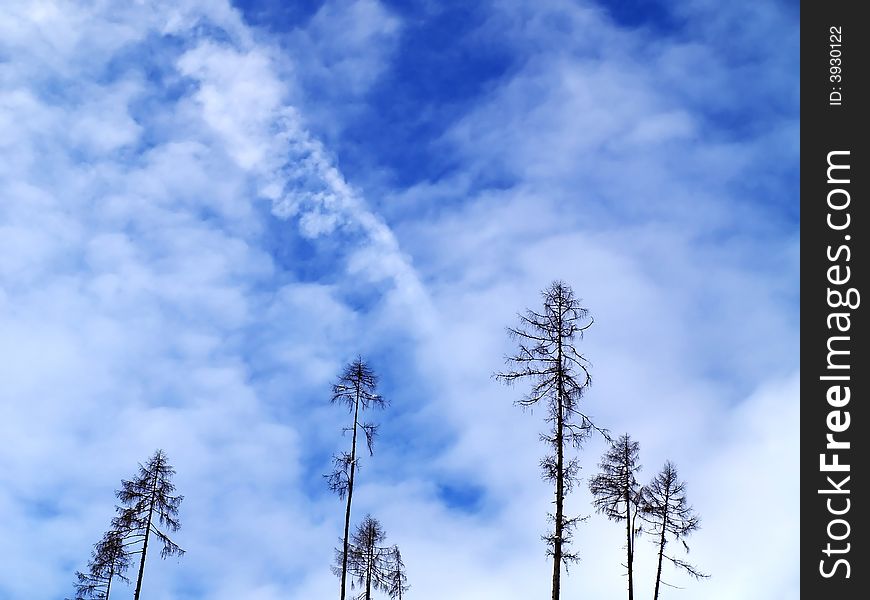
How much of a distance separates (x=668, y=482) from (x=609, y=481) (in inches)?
115
